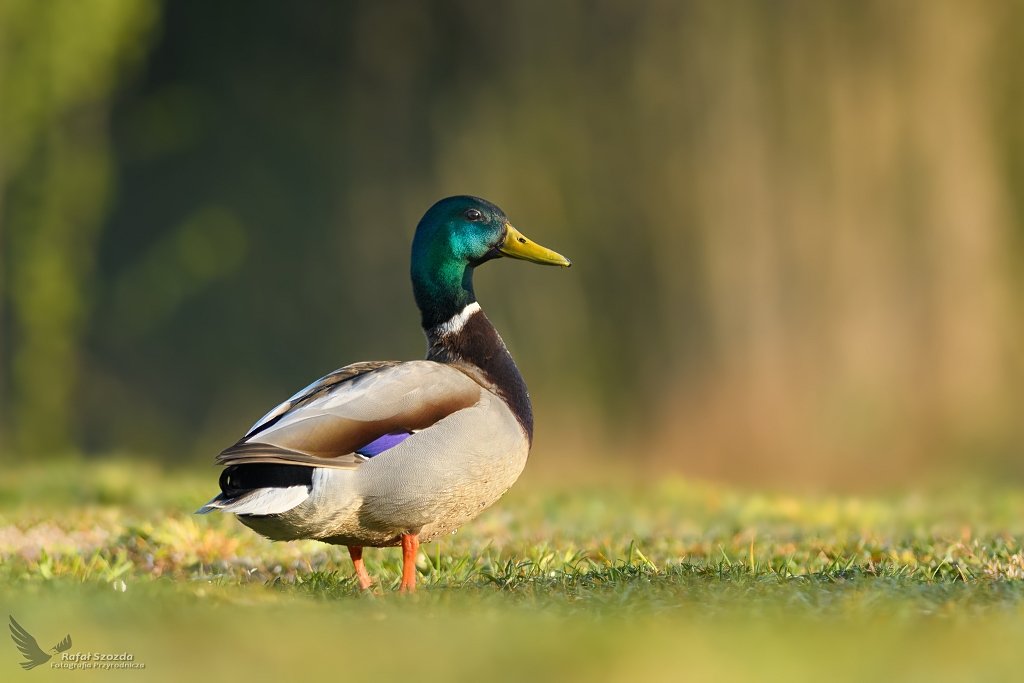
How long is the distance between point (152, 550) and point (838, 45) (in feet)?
24.1

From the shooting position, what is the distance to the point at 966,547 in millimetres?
5105

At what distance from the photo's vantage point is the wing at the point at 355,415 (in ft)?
13.9

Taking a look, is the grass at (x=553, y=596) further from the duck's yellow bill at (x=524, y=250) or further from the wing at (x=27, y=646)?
the duck's yellow bill at (x=524, y=250)

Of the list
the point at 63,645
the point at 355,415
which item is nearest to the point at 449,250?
the point at 355,415

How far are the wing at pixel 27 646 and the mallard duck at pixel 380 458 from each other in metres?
0.86

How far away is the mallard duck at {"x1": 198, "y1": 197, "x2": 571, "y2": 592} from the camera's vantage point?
14.0 ft

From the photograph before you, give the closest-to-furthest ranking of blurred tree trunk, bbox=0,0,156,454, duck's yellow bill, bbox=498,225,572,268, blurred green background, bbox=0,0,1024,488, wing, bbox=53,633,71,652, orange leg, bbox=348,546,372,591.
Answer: wing, bbox=53,633,71,652, orange leg, bbox=348,546,372,591, duck's yellow bill, bbox=498,225,572,268, blurred green background, bbox=0,0,1024,488, blurred tree trunk, bbox=0,0,156,454

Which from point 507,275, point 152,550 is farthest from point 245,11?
point 152,550

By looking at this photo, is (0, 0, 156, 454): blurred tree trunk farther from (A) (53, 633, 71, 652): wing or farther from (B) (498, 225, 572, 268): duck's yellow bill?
(A) (53, 633, 71, 652): wing

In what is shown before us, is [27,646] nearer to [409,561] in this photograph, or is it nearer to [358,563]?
[409,561]

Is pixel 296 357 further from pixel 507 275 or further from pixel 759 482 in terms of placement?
pixel 759 482

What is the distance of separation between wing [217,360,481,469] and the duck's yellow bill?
829 millimetres

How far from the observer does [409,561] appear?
14.8ft

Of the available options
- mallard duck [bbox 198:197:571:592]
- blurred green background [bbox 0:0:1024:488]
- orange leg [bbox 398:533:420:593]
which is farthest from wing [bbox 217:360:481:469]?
blurred green background [bbox 0:0:1024:488]
